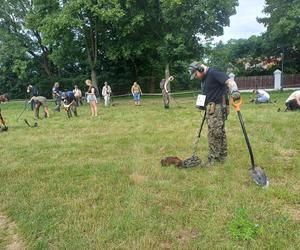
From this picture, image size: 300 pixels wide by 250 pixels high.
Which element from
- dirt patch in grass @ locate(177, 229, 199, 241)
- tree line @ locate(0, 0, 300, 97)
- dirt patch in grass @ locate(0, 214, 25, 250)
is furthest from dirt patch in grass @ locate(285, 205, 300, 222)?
tree line @ locate(0, 0, 300, 97)

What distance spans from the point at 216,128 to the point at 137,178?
1615 millimetres

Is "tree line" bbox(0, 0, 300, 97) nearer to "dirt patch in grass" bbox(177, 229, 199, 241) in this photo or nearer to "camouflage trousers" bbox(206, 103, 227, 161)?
"camouflage trousers" bbox(206, 103, 227, 161)

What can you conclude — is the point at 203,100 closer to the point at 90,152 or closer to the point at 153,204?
the point at 153,204

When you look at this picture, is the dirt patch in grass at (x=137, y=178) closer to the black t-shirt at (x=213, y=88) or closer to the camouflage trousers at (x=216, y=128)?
the camouflage trousers at (x=216, y=128)

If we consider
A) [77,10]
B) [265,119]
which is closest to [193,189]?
[265,119]

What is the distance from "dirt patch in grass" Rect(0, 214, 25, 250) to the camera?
3.91 metres

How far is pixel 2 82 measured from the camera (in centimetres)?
3809

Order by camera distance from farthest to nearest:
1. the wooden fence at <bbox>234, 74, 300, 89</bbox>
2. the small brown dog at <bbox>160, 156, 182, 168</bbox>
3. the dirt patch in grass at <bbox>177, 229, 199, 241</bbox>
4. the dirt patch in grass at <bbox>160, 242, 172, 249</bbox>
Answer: the wooden fence at <bbox>234, 74, 300, 89</bbox> → the small brown dog at <bbox>160, 156, 182, 168</bbox> → the dirt patch in grass at <bbox>177, 229, 199, 241</bbox> → the dirt patch in grass at <bbox>160, 242, 172, 249</bbox>

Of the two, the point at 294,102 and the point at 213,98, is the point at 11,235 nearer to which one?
the point at 213,98

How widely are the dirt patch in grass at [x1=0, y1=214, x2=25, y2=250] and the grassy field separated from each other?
5 cm

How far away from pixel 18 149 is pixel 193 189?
5256mm

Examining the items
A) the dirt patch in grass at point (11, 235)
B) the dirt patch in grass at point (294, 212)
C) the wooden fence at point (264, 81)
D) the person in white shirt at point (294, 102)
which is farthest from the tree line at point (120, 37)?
the dirt patch in grass at point (294, 212)

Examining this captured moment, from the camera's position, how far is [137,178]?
234 inches

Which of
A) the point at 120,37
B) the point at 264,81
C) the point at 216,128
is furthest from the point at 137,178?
Answer: the point at 264,81
